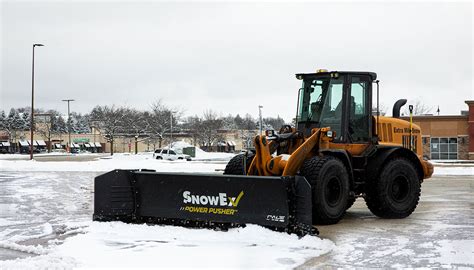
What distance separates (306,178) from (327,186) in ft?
1.74

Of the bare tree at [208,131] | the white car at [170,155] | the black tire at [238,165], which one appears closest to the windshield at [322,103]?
the black tire at [238,165]

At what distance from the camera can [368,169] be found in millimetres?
11641

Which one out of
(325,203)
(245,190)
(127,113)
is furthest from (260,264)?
(127,113)

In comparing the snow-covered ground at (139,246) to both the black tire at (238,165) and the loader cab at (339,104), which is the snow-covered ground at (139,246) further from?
the loader cab at (339,104)

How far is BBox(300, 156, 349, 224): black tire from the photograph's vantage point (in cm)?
990

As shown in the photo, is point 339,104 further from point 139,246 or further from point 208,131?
point 208,131

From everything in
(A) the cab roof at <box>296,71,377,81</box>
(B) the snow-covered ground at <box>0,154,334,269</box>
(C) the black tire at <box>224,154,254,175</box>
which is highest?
(A) the cab roof at <box>296,71,377,81</box>

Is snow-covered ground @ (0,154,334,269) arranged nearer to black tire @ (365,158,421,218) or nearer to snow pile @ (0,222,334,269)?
snow pile @ (0,222,334,269)

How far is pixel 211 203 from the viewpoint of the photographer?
9766 millimetres

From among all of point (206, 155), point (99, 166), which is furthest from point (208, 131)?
point (99, 166)

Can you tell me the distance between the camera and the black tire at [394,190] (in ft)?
37.8

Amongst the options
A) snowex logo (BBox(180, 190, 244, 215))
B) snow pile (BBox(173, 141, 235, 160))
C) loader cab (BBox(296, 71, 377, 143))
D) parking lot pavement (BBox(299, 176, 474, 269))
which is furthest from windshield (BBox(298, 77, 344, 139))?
snow pile (BBox(173, 141, 235, 160))

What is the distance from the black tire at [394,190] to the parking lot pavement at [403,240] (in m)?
0.20

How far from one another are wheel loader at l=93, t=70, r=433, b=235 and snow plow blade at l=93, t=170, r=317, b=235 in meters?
0.02
